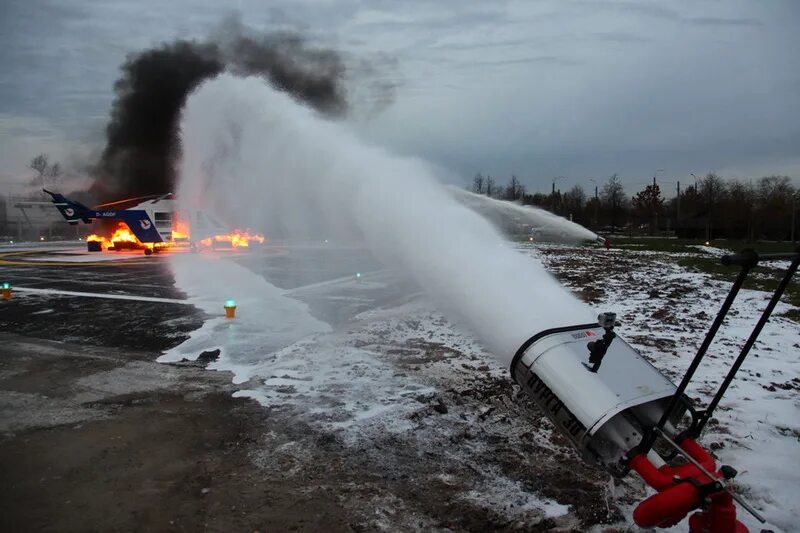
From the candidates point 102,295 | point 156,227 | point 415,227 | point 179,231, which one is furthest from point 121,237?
point 415,227

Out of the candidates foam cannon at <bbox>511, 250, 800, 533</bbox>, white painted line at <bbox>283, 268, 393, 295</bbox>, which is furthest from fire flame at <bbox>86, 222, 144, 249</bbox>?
foam cannon at <bbox>511, 250, 800, 533</bbox>

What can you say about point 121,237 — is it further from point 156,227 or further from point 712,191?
point 712,191

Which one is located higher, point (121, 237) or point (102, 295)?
point (121, 237)

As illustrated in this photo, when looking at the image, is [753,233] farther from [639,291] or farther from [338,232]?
[338,232]

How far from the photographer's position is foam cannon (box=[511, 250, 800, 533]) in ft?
7.59

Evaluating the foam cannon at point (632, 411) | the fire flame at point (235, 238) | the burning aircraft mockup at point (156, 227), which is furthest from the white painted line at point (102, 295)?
the fire flame at point (235, 238)

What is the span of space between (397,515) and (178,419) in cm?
288

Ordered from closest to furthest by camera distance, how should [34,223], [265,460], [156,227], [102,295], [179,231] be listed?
[265,460] → [102,295] → [156,227] → [179,231] → [34,223]

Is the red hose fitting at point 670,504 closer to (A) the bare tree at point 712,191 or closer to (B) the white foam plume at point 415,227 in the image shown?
(B) the white foam plume at point 415,227

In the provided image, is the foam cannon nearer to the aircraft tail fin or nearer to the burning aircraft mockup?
the burning aircraft mockup

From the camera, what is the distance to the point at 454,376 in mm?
6523

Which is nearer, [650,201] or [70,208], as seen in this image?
[70,208]

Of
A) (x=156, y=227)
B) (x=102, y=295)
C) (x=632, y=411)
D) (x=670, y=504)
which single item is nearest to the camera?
(x=670, y=504)

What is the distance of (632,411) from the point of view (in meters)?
2.85
